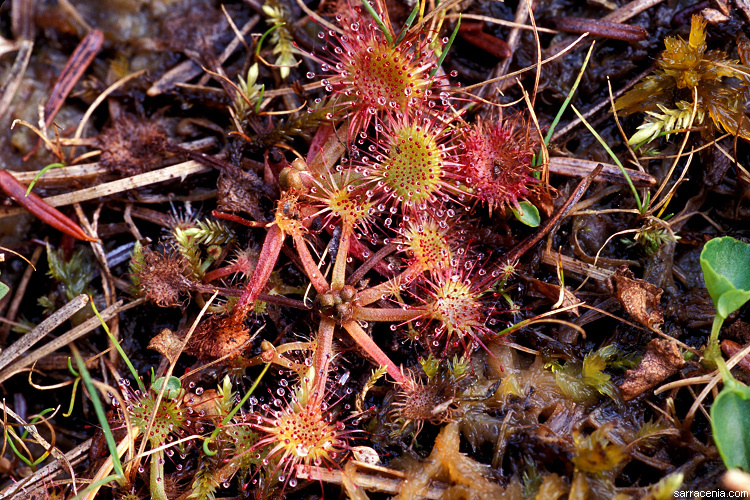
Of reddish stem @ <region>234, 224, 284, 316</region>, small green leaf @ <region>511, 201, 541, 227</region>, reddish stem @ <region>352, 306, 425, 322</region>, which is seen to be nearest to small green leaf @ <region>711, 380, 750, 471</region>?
small green leaf @ <region>511, 201, 541, 227</region>

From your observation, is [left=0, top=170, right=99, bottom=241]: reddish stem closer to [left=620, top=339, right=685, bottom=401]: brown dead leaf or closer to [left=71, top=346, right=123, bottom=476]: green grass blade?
[left=71, top=346, right=123, bottom=476]: green grass blade

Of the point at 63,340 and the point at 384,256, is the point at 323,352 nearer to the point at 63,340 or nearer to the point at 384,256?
the point at 384,256

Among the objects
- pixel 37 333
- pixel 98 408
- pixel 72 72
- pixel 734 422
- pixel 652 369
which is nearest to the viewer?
pixel 98 408

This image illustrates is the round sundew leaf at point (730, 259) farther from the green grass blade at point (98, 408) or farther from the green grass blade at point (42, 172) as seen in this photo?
the green grass blade at point (42, 172)

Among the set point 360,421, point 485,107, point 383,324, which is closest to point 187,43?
point 485,107

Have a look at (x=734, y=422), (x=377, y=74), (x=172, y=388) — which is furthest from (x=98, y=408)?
(x=734, y=422)
